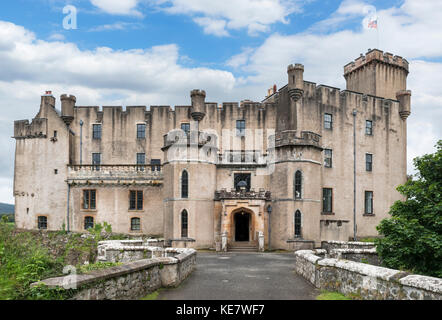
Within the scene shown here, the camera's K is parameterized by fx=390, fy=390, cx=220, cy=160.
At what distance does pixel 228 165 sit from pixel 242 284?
64.2 ft

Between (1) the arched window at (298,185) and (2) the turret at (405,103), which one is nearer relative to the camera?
(1) the arched window at (298,185)

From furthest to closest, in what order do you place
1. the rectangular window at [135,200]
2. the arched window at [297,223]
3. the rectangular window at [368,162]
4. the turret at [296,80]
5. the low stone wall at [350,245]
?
the rectangular window at [368,162]
the rectangular window at [135,200]
the turret at [296,80]
the arched window at [297,223]
the low stone wall at [350,245]

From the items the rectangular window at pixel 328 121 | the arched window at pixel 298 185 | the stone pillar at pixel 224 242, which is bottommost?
the stone pillar at pixel 224 242

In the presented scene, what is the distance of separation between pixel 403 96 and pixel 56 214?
35896 mm

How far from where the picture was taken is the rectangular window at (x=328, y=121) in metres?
36.4

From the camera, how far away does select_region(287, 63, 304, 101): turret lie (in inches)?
1341

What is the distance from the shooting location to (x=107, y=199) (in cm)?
3512

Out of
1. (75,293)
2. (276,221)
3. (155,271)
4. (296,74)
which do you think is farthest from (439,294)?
(296,74)

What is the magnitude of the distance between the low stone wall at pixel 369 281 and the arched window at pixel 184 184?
1617cm

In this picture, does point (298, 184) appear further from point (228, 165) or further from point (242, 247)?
point (242, 247)

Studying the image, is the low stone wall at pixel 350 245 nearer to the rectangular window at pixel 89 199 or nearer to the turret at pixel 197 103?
the turret at pixel 197 103

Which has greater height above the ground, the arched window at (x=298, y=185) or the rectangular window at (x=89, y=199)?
the arched window at (x=298, y=185)

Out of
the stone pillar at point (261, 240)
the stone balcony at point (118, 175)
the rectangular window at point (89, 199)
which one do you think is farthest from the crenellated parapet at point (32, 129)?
the stone pillar at point (261, 240)

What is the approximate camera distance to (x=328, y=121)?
3669 centimetres
